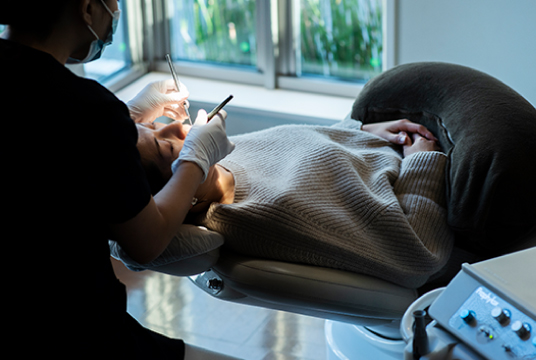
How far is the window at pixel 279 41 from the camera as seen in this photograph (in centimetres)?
278

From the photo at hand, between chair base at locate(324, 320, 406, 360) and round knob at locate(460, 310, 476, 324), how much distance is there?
0.71m

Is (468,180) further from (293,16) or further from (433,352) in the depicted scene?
(293,16)

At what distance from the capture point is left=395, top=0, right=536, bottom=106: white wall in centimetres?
210

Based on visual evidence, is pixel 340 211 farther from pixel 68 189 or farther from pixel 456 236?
pixel 68 189

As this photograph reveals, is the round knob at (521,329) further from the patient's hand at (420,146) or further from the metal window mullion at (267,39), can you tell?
the metal window mullion at (267,39)

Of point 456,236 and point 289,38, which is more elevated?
point 289,38

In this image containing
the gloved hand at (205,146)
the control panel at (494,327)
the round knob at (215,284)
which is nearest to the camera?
the control panel at (494,327)

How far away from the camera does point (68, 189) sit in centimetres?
91

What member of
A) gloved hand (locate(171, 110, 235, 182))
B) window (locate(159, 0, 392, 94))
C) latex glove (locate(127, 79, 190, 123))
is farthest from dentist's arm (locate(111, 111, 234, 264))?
window (locate(159, 0, 392, 94))

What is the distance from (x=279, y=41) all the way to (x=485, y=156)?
1747mm

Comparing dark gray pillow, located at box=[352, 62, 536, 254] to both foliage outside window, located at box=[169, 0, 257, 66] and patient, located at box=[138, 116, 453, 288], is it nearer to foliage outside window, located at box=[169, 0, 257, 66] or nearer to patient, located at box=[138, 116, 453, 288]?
patient, located at box=[138, 116, 453, 288]

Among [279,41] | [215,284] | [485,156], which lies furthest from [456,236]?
[279,41]

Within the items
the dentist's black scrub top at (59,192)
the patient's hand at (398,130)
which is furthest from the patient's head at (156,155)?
the patient's hand at (398,130)

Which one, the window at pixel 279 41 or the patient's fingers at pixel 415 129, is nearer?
the patient's fingers at pixel 415 129
